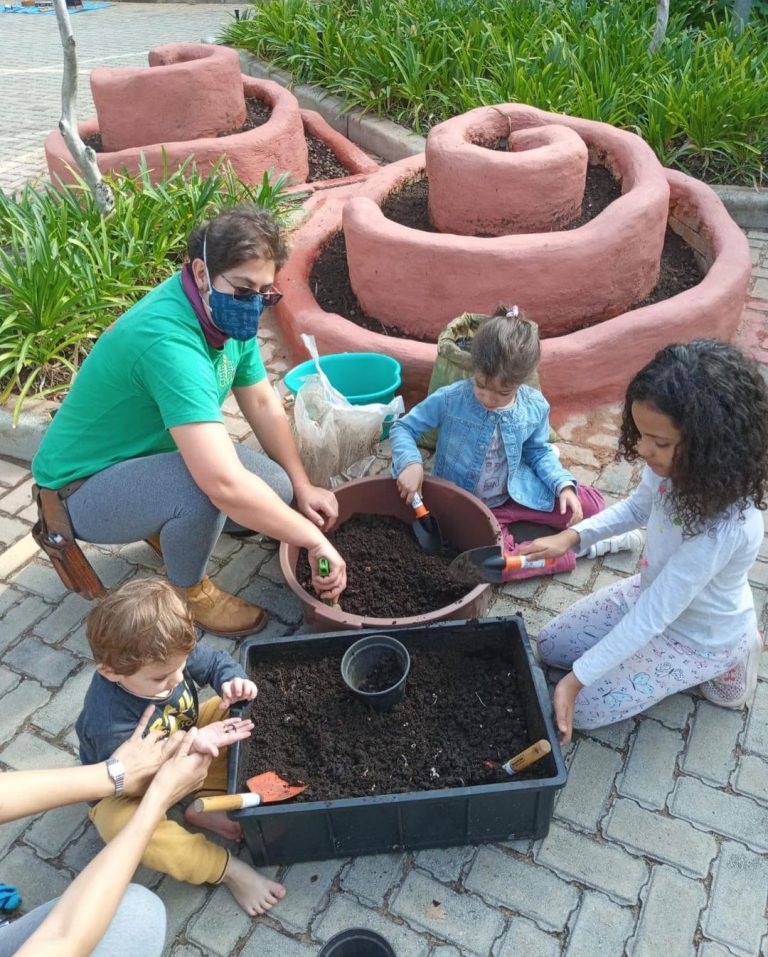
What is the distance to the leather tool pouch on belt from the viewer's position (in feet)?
9.15

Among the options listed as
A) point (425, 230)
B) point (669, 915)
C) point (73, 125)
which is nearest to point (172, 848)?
point (669, 915)

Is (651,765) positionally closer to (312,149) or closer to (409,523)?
(409,523)

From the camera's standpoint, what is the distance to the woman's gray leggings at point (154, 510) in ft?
8.82

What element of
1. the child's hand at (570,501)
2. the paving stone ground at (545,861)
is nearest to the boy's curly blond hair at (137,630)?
the paving stone ground at (545,861)

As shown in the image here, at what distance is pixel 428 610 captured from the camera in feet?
9.20

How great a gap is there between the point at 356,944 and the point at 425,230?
137 inches

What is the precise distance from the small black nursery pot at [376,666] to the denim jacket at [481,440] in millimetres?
733

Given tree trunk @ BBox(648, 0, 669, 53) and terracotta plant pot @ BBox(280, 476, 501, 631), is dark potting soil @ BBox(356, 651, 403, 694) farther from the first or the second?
tree trunk @ BBox(648, 0, 669, 53)

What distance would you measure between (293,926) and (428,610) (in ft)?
3.49

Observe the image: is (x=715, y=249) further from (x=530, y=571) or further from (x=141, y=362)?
(x=141, y=362)

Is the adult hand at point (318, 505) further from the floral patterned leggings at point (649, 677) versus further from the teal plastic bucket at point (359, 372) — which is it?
the floral patterned leggings at point (649, 677)

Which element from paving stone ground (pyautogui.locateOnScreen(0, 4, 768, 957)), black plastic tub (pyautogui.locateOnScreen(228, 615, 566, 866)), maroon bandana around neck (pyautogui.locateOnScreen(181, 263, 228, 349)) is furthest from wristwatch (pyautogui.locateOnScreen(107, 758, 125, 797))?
maroon bandana around neck (pyautogui.locateOnScreen(181, 263, 228, 349))

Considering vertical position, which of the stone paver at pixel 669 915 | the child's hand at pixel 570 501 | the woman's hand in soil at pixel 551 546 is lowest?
the stone paver at pixel 669 915

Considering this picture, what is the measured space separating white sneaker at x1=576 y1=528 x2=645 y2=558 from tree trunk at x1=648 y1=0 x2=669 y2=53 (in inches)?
186
